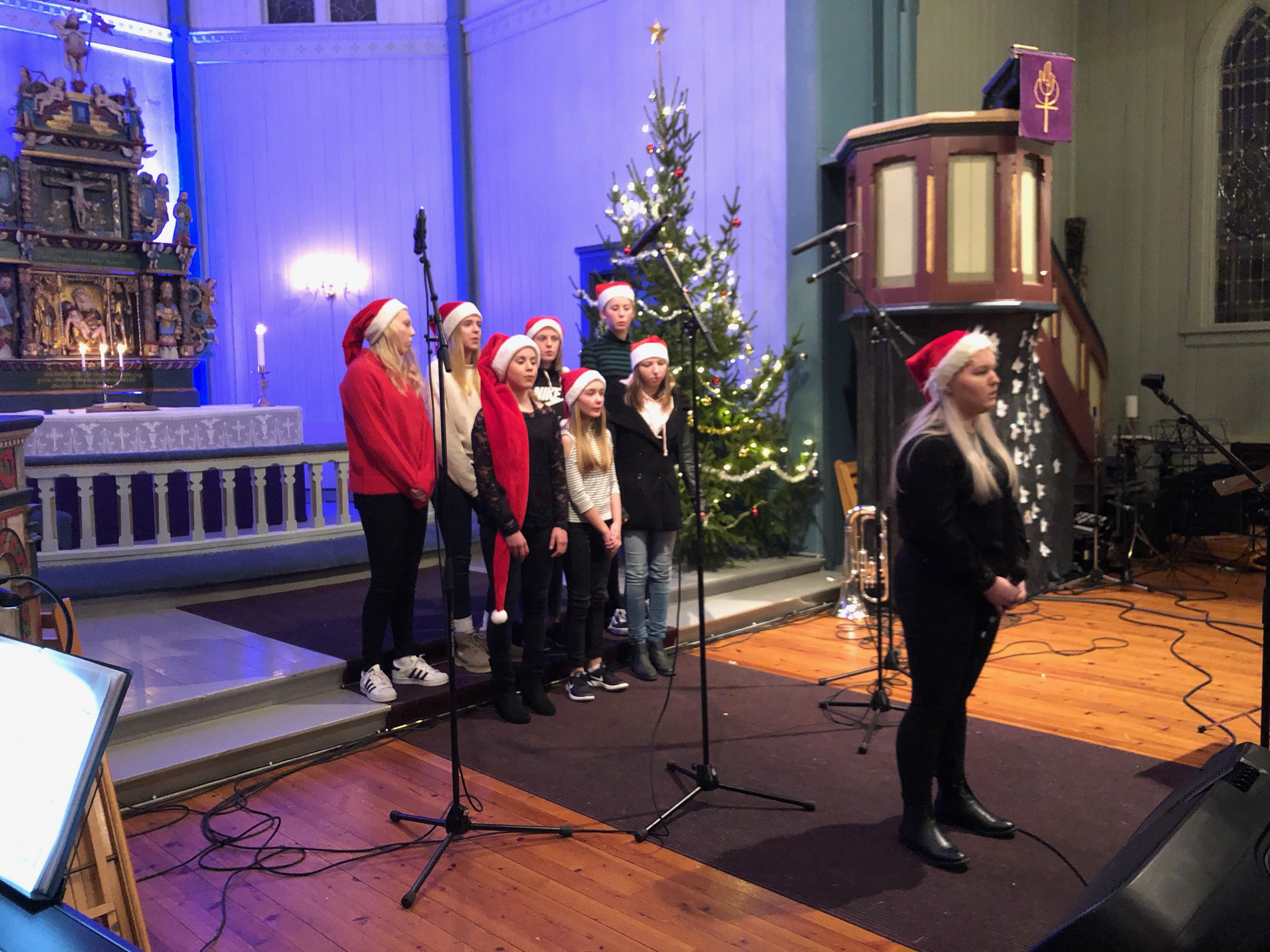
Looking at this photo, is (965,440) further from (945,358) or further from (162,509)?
(162,509)

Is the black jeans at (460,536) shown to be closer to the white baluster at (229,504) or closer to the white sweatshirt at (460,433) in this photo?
the white sweatshirt at (460,433)

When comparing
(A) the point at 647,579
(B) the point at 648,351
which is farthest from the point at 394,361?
(A) the point at 647,579

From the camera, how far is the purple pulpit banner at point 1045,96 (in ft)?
19.0

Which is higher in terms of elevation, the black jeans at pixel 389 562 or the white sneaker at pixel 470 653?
the black jeans at pixel 389 562

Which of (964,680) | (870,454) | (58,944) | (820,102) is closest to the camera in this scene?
(58,944)

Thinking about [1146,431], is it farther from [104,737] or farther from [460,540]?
[104,737]

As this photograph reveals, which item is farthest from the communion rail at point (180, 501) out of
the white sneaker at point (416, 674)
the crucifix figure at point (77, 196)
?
the crucifix figure at point (77, 196)

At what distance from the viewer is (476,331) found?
14.0 ft

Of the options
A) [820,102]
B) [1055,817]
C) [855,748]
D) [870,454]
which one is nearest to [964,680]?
[1055,817]

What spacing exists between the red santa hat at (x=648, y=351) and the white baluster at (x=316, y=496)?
110 inches

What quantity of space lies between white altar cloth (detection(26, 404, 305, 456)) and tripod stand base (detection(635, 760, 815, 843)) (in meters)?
4.52

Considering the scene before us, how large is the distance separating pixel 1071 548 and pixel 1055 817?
4.34 metres

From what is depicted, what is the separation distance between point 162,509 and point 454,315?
2.96m

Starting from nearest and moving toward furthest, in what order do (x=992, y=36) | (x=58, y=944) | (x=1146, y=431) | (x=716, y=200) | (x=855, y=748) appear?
(x=58, y=944), (x=855, y=748), (x=716, y=200), (x=992, y=36), (x=1146, y=431)
